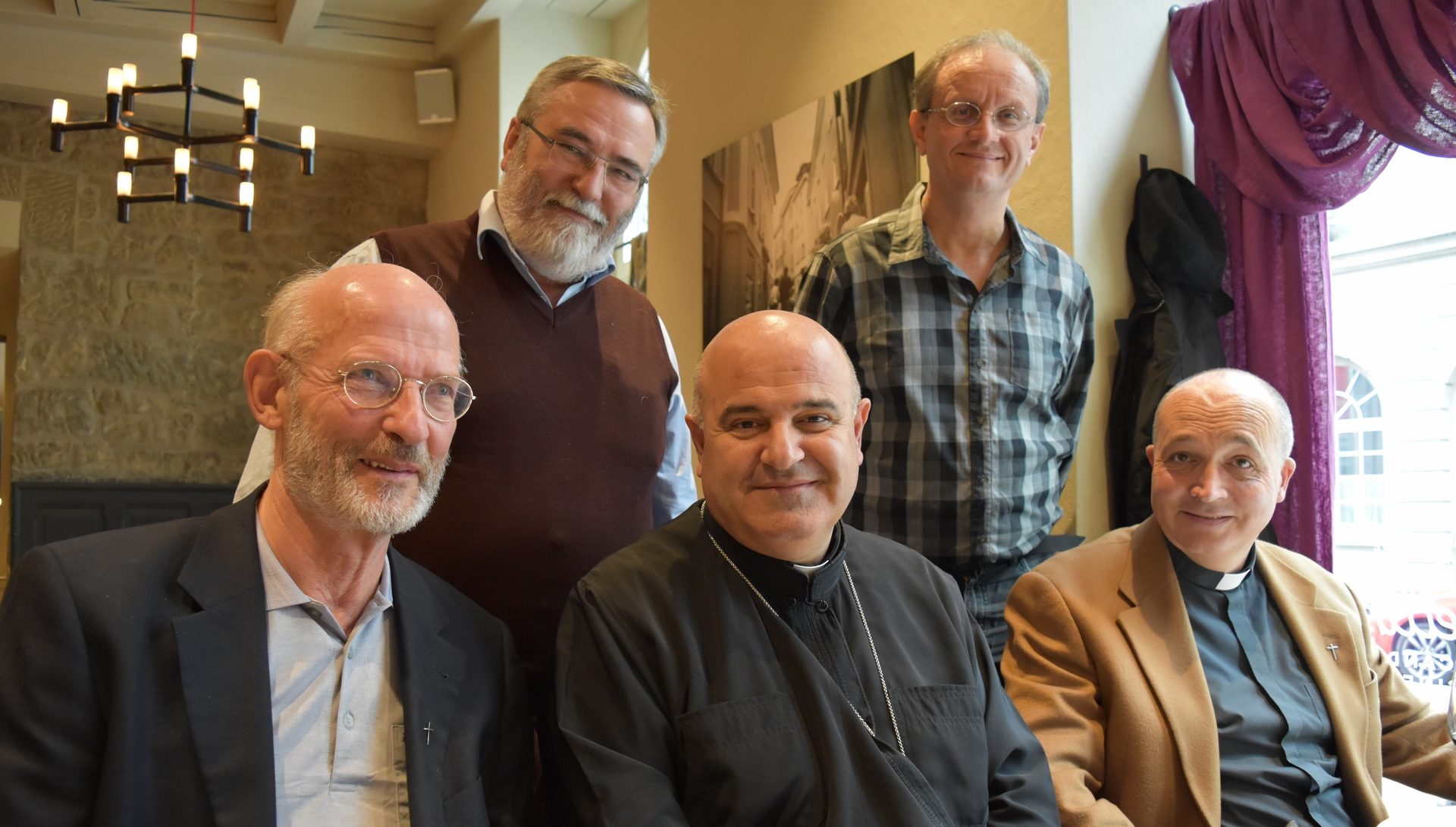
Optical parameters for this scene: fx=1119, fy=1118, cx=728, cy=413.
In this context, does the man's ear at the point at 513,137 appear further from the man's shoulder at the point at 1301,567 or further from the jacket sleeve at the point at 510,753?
the man's shoulder at the point at 1301,567

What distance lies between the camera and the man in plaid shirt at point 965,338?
2535 millimetres

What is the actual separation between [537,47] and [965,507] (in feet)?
20.3

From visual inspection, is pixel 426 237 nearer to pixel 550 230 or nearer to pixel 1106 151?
pixel 550 230

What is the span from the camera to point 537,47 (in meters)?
7.78

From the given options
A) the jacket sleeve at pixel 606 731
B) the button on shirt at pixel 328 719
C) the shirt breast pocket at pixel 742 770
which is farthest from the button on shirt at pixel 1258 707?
the button on shirt at pixel 328 719

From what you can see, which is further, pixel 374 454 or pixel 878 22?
pixel 878 22

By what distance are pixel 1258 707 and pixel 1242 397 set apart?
630 mm

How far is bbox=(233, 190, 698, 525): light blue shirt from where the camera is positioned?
201 centimetres

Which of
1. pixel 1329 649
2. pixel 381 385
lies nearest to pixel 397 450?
pixel 381 385

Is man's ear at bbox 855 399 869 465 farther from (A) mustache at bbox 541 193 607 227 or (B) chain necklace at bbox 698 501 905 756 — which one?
(A) mustache at bbox 541 193 607 227

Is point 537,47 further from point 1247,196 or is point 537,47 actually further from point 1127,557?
point 1127,557

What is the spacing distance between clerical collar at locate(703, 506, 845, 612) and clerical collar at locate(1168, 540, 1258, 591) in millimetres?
886

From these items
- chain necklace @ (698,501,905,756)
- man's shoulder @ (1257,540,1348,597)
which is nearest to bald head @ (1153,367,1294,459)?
man's shoulder @ (1257,540,1348,597)

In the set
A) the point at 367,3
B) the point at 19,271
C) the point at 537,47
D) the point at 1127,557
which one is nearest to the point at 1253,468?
the point at 1127,557
